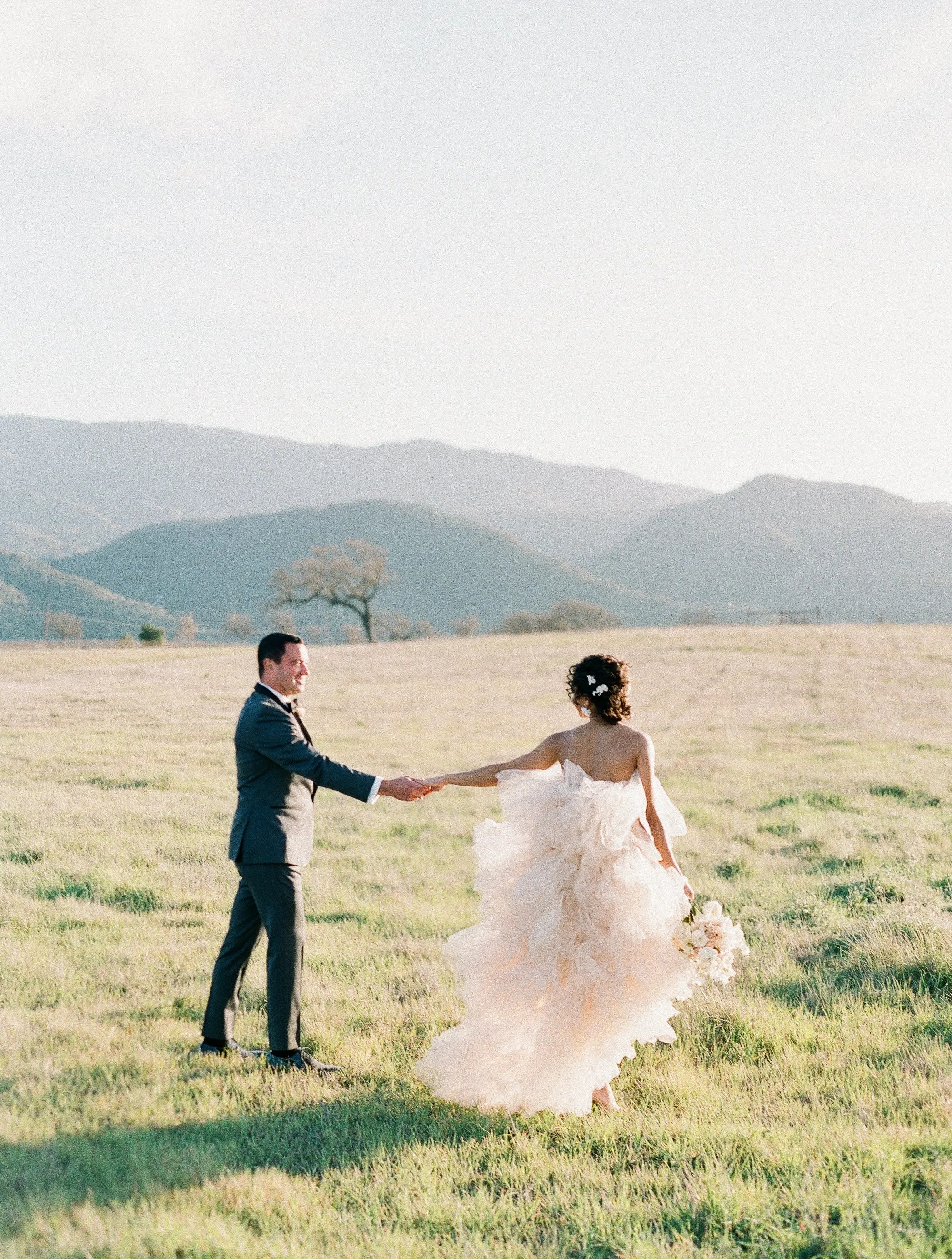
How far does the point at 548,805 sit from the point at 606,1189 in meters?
2.09

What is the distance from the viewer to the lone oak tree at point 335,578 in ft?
322

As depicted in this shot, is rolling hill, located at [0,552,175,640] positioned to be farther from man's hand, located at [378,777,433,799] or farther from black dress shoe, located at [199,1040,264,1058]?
black dress shoe, located at [199,1040,264,1058]

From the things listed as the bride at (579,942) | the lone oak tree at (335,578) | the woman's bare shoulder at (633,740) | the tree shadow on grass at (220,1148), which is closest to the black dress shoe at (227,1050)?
the tree shadow on grass at (220,1148)

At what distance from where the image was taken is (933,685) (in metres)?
38.4

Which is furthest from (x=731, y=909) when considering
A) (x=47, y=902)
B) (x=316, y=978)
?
(x=47, y=902)

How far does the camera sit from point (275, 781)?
21.5 ft

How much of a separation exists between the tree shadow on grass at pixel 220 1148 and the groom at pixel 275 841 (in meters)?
0.72

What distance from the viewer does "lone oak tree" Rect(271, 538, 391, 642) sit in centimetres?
9800

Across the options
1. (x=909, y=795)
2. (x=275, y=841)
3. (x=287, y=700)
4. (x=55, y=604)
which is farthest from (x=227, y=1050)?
(x=55, y=604)

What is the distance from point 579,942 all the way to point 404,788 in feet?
6.36

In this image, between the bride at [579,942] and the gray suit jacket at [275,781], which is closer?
the bride at [579,942]

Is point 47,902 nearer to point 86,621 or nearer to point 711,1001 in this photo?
point 711,1001

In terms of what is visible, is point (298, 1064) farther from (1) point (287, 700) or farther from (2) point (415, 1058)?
(1) point (287, 700)

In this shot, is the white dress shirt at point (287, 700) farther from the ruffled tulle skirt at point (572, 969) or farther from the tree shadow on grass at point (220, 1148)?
the tree shadow on grass at point (220, 1148)
